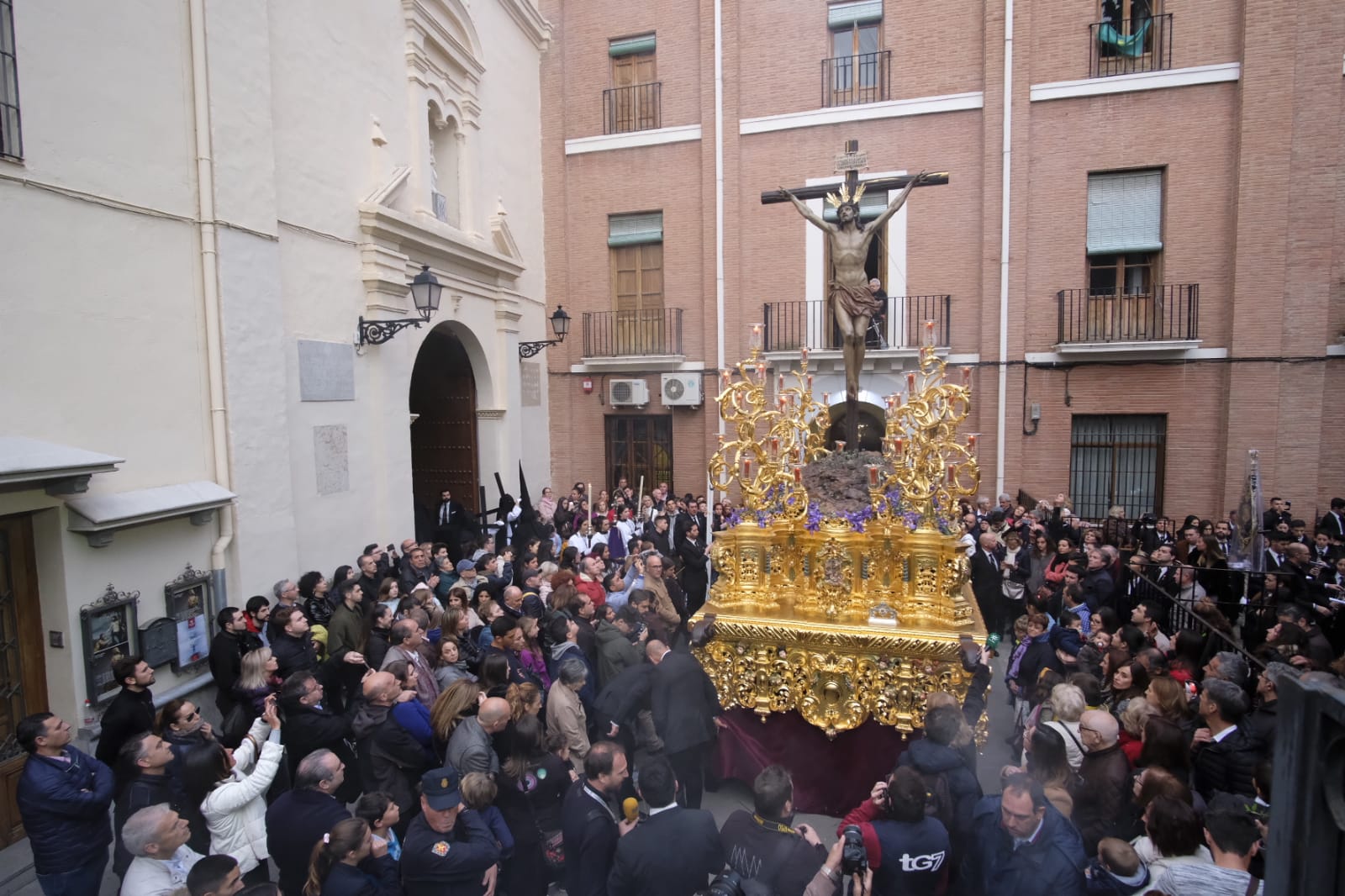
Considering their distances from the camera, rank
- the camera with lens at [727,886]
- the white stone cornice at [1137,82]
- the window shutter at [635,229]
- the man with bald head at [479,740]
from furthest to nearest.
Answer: the window shutter at [635,229] < the white stone cornice at [1137,82] < the man with bald head at [479,740] < the camera with lens at [727,886]

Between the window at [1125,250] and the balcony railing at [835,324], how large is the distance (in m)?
2.42

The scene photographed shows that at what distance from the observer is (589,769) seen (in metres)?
3.45

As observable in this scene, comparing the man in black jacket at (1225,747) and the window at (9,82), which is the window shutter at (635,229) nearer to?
the window at (9,82)

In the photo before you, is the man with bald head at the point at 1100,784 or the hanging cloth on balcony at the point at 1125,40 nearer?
the man with bald head at the point at 1100,784

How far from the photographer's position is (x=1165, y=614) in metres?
6.98

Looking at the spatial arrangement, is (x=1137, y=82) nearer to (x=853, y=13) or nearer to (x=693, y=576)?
(x=853, y=13)

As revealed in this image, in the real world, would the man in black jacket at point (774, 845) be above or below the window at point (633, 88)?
below

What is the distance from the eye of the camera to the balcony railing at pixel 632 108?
47.1 feet

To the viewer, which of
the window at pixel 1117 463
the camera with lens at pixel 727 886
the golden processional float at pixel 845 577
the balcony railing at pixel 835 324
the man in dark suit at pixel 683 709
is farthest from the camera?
the balcony railing at pixel 835 324

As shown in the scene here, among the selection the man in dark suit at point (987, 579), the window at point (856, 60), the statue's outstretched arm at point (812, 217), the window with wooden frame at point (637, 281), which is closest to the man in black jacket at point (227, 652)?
the statue's outstretched arm at point (812, 217)

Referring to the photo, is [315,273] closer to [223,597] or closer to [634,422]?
[223,597]

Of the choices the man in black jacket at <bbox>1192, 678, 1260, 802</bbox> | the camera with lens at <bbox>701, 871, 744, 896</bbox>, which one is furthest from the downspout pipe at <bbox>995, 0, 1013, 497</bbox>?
the camera with lens at <bbox>701, 871, 744, 896</bbox>

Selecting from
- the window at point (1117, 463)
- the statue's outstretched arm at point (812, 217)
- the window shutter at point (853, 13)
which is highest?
the window shutter at point (853, 13)

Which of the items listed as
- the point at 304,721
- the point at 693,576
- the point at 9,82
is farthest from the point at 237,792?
the point at 693,576
